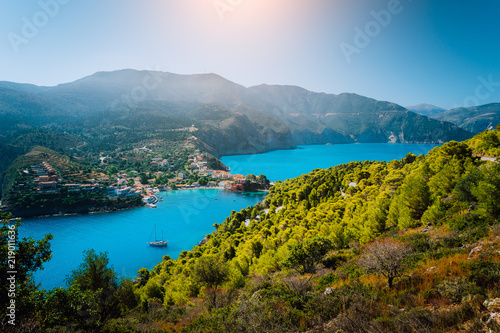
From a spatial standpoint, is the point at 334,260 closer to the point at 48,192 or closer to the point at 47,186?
the point at 48,192

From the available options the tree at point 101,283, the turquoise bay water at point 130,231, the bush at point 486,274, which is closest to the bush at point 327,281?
the bush at point 486,274

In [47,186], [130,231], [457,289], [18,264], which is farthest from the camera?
[47,186]

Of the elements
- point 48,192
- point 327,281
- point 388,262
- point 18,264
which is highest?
point 388,262

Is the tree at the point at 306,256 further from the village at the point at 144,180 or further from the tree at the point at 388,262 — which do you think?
the village at the point at 144,180

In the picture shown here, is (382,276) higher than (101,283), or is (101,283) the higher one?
(382,276)

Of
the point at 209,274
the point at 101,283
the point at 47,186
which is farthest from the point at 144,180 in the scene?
the point at 209,274

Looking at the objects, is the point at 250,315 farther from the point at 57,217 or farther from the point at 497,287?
the point at 57,217

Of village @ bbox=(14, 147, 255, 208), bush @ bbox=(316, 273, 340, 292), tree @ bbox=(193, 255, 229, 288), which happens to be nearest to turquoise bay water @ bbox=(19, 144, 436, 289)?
village @ bbox=(14, 147, 255, 208)

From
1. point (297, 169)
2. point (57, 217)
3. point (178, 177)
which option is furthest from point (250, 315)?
point (297, 169)
